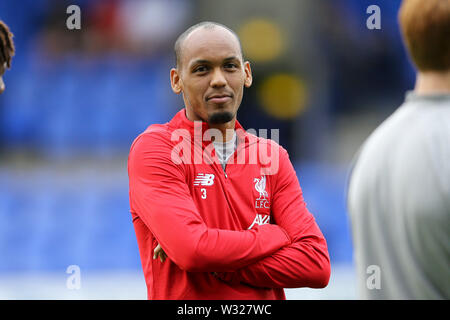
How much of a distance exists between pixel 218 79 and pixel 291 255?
0.65 meters

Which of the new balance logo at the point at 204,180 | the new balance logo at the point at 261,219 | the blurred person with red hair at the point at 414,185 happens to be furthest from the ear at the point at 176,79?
the blurred person with red hair at the point at 414,185

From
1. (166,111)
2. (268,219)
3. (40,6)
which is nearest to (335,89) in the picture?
(166,111)

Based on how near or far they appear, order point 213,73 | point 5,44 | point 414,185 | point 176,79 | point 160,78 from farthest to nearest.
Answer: point 160,78
point 176,79
point 213,73
point 5,44
point 414,185

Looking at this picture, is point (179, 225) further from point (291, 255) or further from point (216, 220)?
point (291, 255)

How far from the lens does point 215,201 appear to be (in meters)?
2.27

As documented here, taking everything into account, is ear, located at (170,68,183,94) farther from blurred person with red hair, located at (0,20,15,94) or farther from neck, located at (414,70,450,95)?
neck, located at (414,70,450,95)

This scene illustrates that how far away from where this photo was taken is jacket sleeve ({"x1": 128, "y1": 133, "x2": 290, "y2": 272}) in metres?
2.13

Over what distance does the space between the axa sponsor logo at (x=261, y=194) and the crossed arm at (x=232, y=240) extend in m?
0.05

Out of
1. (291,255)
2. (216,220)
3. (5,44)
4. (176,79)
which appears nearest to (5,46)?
(5,44)

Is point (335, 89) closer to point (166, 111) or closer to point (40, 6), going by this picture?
point (166, 111)

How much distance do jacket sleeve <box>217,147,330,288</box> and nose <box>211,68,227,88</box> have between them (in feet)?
1.26

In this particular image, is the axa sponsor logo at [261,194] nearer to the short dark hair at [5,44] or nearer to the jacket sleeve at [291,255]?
the jacket sleeve at [291,255]

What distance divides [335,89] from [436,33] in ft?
26.9

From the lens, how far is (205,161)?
2.33m
